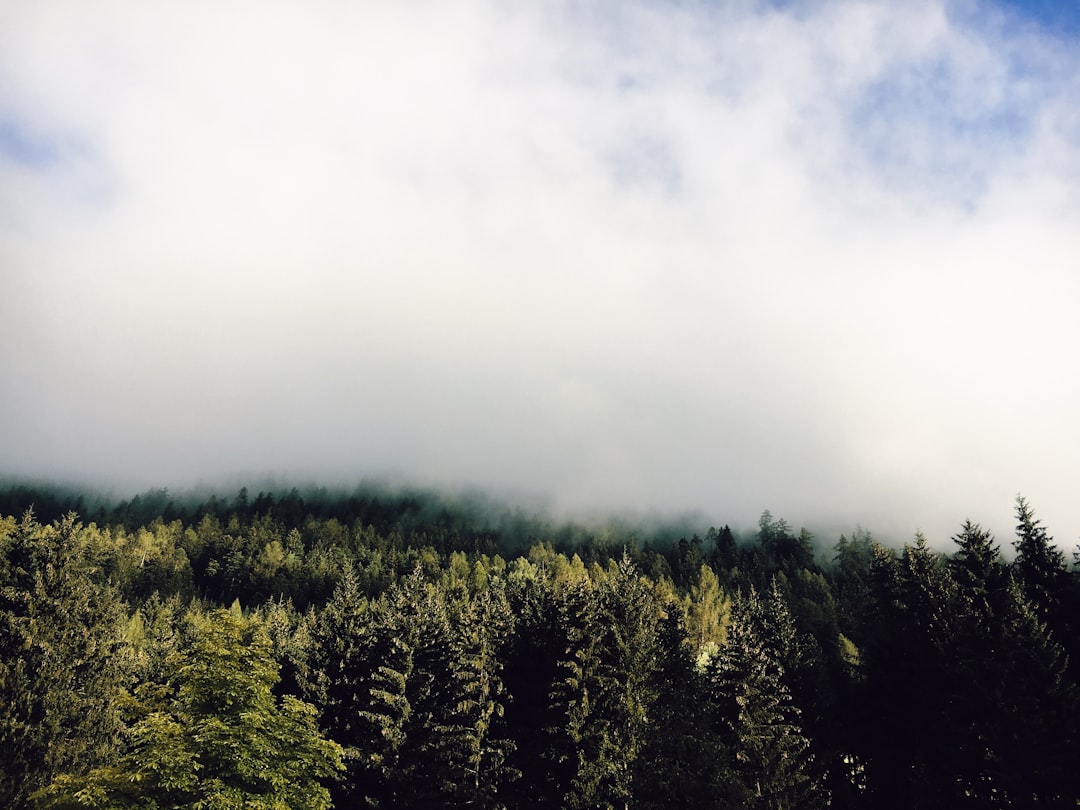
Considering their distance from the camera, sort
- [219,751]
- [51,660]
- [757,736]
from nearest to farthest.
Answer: [219,751]
[51,660]
[757,736]

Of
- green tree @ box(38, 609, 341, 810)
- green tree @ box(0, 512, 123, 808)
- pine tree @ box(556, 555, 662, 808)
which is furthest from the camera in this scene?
pine tree @ box(556, 555, 662, 808)

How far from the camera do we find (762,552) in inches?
7776

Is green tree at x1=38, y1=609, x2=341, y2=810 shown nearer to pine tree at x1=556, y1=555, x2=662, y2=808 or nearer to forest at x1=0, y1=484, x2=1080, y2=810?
forest at x1=0, y1=484, x2=1080, y2=810

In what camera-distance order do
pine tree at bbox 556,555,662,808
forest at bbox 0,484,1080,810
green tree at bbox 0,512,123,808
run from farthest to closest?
pine tree at bbox 556,555,662,808, green tree at bbox 0,512,123,808, forest at bbox 0,484,1080,810

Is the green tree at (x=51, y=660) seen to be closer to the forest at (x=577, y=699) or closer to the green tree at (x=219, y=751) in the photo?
the forest at (x=577, y=699)

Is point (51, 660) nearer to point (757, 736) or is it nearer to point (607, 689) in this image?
point (607, 689)

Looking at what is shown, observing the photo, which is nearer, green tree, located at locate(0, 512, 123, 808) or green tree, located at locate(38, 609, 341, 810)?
green tree, located at locate(38, 609, 341, 810)

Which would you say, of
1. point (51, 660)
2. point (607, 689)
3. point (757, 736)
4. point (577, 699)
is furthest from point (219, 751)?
point (757, 736)

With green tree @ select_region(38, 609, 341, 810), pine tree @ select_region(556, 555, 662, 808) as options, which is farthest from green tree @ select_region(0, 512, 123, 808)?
pine tree @ select_region(556, 555, 662, 808)

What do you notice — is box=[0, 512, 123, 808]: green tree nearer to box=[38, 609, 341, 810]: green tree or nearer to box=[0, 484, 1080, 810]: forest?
box=[0, 484, 1080, 810]: forest

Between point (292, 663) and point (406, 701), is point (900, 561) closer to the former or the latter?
point (406, 701)

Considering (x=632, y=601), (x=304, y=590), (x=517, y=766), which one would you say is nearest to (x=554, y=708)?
(x=517, y=766)

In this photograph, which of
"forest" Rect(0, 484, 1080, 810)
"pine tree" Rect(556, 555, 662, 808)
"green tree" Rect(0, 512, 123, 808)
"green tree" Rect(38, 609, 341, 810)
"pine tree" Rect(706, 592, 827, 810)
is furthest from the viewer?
"pine tree" Rect(556, 555, 662, 808)

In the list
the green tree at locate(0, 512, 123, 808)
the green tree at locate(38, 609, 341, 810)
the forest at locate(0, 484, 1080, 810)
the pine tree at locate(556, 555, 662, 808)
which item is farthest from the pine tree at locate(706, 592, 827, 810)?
the green tree at locate(0, 512, 123, 808)
